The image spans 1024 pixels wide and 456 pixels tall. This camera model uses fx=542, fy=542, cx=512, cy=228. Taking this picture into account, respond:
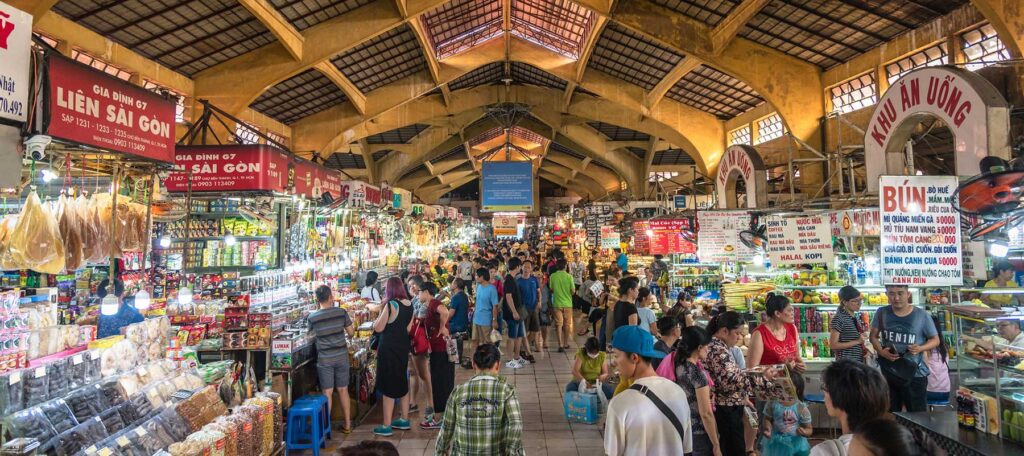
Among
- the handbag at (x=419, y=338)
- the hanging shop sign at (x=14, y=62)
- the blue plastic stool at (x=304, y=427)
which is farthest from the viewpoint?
the handbag at (x=419, y=338)

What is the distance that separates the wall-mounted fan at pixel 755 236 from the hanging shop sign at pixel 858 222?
0.97 metres

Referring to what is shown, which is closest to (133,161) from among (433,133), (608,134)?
(433,133)

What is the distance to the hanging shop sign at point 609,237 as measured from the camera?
691 inches

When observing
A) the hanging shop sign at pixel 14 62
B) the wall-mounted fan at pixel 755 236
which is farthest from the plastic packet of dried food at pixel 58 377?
the wall-mounted fan at pixel 755 236

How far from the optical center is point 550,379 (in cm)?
748

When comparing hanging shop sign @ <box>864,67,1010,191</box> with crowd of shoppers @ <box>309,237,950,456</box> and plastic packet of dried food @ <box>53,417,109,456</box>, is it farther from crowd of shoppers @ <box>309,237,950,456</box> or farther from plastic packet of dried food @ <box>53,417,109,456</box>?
plastic packet of dried food @ <box>53,417,109,456</box>

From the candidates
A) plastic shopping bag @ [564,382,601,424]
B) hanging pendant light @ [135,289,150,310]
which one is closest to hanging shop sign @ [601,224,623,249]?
plastic shopping bag @ [564,382,601,424]

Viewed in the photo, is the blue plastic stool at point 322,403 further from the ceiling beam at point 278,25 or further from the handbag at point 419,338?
the ceiling beam at point 278,25

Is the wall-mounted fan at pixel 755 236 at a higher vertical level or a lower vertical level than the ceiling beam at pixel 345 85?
lower

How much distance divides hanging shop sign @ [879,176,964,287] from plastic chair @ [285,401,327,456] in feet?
16.4

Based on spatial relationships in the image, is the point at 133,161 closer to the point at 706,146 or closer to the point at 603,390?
the point at 603,390

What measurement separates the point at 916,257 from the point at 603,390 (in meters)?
2.92

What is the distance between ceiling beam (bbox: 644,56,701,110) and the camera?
1209cm

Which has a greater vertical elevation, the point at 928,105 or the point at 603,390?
the point at 928,105
